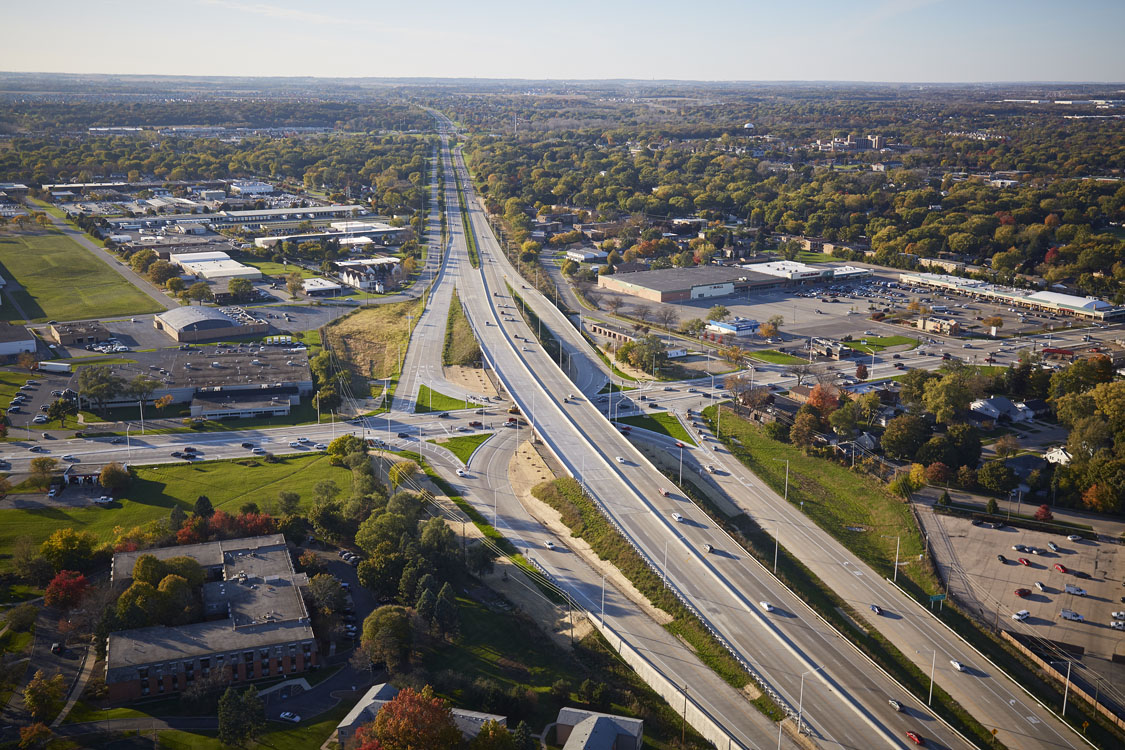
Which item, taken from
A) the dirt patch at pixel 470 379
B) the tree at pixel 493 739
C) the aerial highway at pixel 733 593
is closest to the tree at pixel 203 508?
the aerial highway at pixel 733 593

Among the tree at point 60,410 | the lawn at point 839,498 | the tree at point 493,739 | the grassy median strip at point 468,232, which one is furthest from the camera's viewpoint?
the grassy median strip at point 468,232

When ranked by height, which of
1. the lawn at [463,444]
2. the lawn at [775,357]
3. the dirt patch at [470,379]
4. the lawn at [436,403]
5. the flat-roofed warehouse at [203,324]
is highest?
the flat-roofed warehouse at [203,324]

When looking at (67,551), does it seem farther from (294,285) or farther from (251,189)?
(251,189)

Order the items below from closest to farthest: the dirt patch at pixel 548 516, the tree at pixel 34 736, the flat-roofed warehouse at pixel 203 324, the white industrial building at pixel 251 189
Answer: the tree at pixel 34 736
the dirt patch at pixel 548 516
the flat-roofed warehouse at pixel 203 324
the white industrial building at pixel 251 189

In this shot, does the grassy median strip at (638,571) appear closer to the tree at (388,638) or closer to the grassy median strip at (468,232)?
the tree at (388,638)

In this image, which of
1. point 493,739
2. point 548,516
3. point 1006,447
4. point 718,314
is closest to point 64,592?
point 493,739
